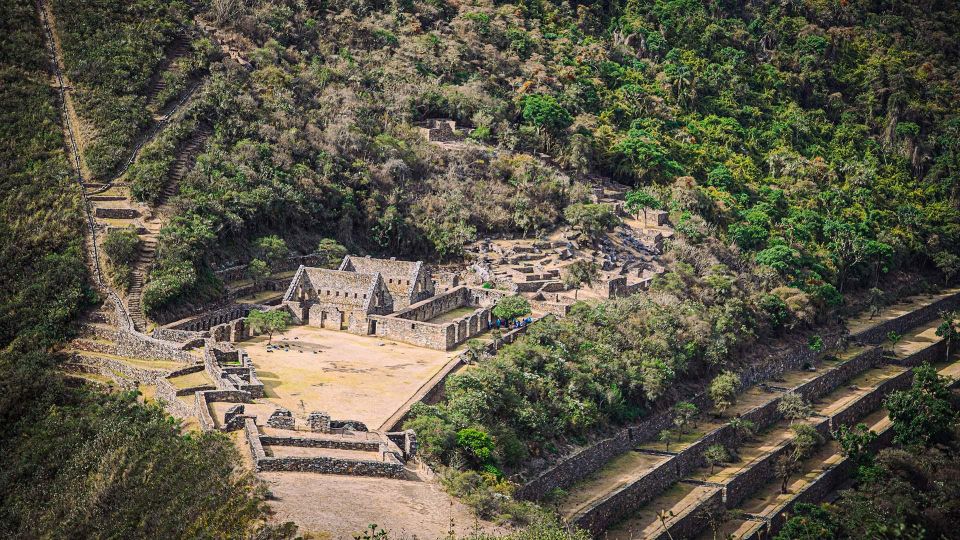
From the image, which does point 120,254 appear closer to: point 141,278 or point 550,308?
point 141,278

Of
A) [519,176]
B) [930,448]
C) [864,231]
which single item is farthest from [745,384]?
[864,231]

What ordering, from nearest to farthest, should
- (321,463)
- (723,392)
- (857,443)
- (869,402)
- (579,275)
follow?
(321,463) → (857,443) → (723,392) → (579,275) → (869,402)

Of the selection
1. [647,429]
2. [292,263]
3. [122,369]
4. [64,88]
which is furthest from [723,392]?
[64,88]

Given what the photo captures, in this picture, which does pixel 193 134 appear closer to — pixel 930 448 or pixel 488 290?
pixel 488 290

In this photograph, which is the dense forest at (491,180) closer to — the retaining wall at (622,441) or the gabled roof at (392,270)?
the retaining wall at (622,441)

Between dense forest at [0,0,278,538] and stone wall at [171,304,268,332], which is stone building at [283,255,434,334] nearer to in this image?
stone wall at [171,304,268,332]

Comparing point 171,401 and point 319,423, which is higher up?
point 171,401

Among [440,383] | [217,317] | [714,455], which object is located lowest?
[714,455]

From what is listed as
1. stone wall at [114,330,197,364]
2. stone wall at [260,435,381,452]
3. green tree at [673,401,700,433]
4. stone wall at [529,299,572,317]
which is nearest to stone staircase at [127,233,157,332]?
stone wall at [114,330,197,364]
